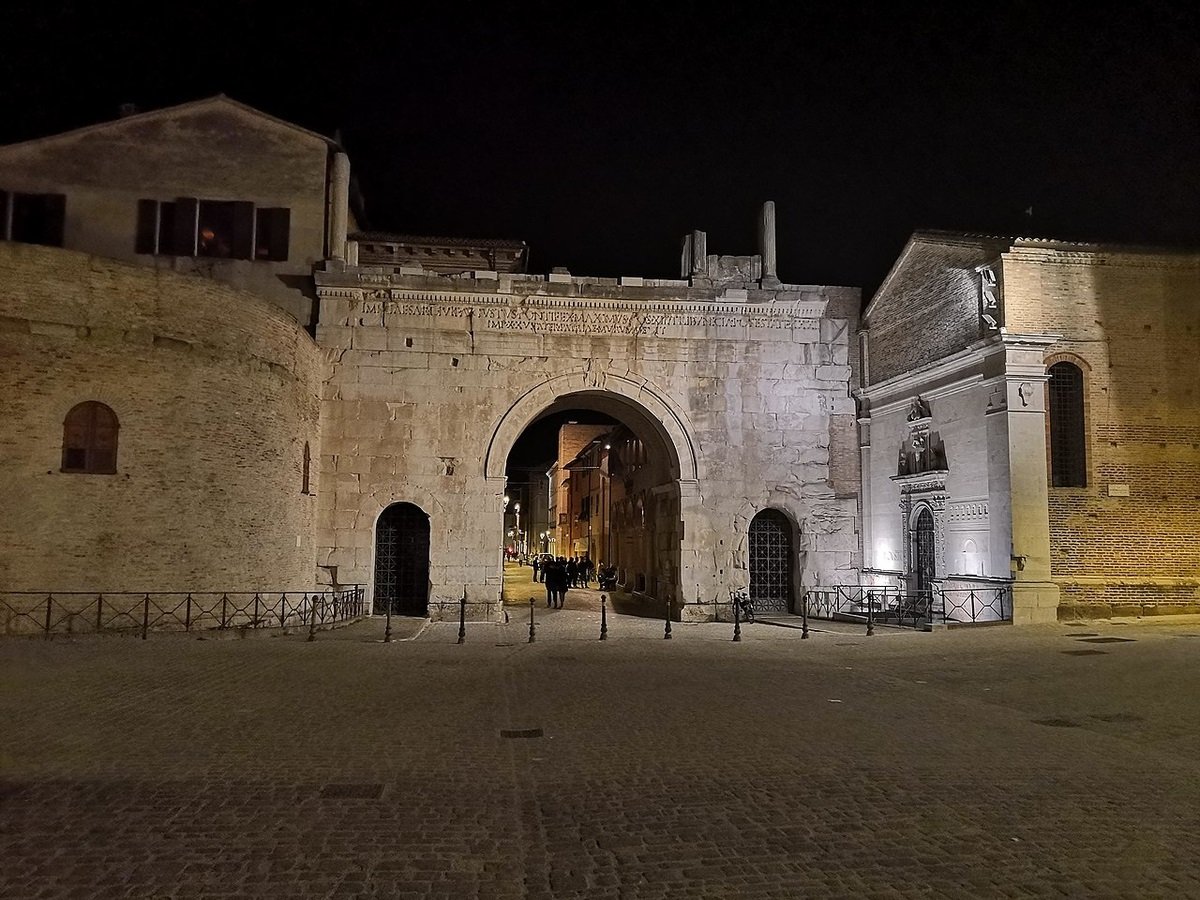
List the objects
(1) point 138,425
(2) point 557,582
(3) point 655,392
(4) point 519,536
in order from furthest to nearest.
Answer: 1. (4) point 519,536
2. (2) point 557,582
3. (3) point 655,392
4. (1) point 138,425

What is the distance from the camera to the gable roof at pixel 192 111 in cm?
2200

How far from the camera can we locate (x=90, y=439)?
15172mm

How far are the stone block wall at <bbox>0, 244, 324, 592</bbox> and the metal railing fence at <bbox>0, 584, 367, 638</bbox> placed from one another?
203mm

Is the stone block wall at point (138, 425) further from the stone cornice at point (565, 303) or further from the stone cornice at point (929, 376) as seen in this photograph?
the stone cornice at point (929, 376)

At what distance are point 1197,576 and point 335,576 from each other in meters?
19.9

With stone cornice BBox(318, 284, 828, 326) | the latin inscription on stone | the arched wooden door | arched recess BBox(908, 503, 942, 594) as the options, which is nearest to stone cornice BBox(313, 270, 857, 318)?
stone cornice BBox(318, 284, 828, 326)

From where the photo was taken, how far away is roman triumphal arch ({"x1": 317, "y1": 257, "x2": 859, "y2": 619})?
21203 mm

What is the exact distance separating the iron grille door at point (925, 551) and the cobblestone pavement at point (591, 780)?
349 inches

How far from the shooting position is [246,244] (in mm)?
22188

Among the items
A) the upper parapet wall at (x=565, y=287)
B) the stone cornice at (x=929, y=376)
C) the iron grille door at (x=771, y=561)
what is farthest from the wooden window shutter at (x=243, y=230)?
the stone cornice at (x=929, y=376)

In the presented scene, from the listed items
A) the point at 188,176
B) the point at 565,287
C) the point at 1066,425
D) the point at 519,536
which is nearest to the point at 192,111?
the point at 188,176

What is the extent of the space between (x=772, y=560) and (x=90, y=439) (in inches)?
641

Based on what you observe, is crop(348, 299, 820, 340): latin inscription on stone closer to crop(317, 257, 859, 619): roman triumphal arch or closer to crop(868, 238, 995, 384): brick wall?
crop(317, 257, 859, 619): roman triumphal arch

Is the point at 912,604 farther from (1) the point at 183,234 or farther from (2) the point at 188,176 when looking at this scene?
(2) the point at 188,176
